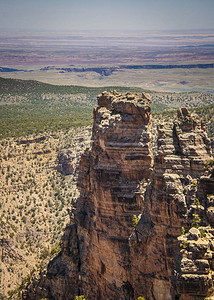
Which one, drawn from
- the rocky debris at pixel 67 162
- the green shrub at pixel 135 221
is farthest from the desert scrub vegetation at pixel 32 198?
the green shrub at pixel 135 221

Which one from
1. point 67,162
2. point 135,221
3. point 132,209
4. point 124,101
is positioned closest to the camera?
point 135,221

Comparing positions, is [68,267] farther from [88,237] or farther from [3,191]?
[3,191]

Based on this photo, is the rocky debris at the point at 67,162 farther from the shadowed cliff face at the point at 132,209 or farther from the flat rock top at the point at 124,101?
the flat rock top at the point at 124,101

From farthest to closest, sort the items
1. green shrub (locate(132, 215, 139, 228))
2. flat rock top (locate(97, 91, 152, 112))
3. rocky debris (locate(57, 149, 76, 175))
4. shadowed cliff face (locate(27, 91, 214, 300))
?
rocky debris (locate(57, 149, 76, 175)) → flat rock top (locate(97, 91, 152, 112)) → green shrub (locate(132, 215, 139, 228)) → shadowed cliff face (locate(27, 91, 214, 300))

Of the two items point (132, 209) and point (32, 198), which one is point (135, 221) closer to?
point (132, 209)

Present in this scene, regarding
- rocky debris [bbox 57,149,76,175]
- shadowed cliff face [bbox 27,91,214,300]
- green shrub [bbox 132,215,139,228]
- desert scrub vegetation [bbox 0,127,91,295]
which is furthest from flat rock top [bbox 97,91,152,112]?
rocky debris [bbox 57,149,76,175]

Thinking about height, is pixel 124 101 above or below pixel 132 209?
above

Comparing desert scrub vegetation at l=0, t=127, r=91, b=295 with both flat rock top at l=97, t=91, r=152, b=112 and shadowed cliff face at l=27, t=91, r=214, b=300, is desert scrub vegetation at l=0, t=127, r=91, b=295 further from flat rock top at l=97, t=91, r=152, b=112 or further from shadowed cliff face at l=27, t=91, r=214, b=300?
flat rock top at l=97, t=91, r=152, b=112

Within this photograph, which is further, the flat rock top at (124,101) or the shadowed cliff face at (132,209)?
the flat rock top at (124,101)

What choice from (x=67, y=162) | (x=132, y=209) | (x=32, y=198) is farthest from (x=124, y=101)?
(x=67, y=162)
